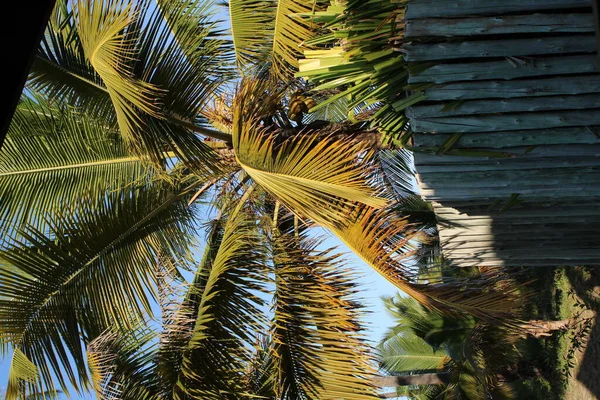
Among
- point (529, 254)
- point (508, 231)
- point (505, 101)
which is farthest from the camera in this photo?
point (529, 254)

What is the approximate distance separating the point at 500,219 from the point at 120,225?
3.81 meters

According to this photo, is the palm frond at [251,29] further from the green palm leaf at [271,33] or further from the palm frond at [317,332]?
the palm frond at [317,332]

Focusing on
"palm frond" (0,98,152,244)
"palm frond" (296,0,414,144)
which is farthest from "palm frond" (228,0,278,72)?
"palm frond" (296,0,414,144)

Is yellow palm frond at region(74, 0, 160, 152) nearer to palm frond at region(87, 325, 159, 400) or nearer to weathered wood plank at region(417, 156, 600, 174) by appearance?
palm frond at region(87, 325, 159, 400)

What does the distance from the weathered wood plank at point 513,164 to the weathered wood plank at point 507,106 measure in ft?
1.30

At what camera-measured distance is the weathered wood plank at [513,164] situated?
13.5ft

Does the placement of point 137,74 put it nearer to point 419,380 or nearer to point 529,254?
point 529,254

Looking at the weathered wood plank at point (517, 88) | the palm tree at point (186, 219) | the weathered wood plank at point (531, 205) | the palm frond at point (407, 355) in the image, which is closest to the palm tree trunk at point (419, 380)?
the palm frond at point (407, 355)

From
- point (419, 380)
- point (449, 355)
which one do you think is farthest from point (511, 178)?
point (419, 380)

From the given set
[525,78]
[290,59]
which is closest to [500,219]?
[525,78]

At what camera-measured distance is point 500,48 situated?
3.71m

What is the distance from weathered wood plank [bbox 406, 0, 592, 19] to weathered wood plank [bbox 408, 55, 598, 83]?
0.93 feet

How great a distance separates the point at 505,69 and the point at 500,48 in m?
0.13

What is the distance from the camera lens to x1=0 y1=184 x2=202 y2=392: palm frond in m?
6.35
